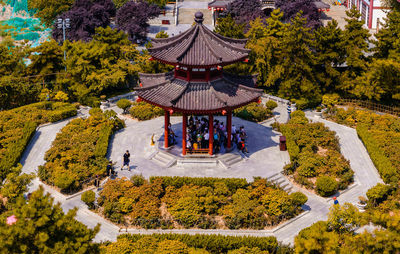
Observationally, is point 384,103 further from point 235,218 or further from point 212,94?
point 235,218

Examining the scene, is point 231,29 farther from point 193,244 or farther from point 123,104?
point 193,244

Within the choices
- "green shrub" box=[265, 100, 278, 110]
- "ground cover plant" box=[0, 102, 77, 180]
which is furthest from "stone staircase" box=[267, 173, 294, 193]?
"ground cover plant" box=[0, 102, 77, 180]

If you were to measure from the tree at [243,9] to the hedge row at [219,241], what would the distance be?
4967 cm

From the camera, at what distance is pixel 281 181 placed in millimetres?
34812

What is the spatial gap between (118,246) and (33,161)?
A: 614 inches

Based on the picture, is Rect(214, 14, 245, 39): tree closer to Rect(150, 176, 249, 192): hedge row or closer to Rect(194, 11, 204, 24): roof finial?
Rect(194, 11, 204, 24): roof finial

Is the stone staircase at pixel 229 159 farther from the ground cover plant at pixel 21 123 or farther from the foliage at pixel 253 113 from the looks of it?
the ground cover plant at pixel 21 123

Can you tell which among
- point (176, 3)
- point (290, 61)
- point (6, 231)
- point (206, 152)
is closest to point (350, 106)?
point (290, 61)

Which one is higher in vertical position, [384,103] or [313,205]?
[384,103]

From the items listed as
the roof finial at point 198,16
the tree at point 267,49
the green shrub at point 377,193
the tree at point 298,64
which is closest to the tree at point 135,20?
the tree at point 267,49

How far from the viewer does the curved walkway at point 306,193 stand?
29609mm

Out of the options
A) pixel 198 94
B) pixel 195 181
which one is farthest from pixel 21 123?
pixel 195 181

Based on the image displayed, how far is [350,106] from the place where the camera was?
1946 inches

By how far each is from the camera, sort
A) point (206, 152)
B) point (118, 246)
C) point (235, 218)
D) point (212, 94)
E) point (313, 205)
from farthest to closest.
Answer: point (206, 152), point (212, 94), point (313, 205), point (235, 218), point (118, 246)
